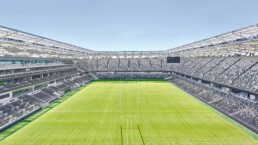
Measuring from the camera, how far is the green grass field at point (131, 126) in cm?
1855

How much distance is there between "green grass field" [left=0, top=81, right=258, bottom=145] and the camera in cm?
1855

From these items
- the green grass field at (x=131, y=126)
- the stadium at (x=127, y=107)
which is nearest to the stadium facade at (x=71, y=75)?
the stadium at (x=127, y=107)

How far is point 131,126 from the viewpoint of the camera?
22094 mm

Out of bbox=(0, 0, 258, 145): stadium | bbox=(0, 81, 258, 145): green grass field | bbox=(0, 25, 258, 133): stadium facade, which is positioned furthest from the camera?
bbox=(0, 25, 258, 133): stadium facade

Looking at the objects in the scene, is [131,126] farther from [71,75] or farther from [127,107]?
[71,75]

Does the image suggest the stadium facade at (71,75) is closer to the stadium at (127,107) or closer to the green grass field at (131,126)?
the stadium at (127,107)

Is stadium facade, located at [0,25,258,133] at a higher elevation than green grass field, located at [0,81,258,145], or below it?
higher

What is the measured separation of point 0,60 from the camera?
2656 cm

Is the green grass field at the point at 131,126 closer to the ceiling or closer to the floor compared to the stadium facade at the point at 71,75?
closer to the floor

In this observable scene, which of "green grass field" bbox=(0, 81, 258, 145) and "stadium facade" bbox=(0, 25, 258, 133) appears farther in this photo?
"stadium facade" bbox=(0, 25, 258, 133)

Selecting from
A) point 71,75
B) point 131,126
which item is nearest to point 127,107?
point 131,126

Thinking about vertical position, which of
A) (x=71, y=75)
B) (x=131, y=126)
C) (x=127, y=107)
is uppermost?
(x=71, y=75)

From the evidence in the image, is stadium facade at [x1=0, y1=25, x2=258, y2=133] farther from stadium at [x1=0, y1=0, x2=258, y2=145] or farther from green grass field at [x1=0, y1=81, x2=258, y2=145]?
green grass field at [x1=0, y1=81, x2=258, y2=145]

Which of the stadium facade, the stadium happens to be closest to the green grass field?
the stadium
